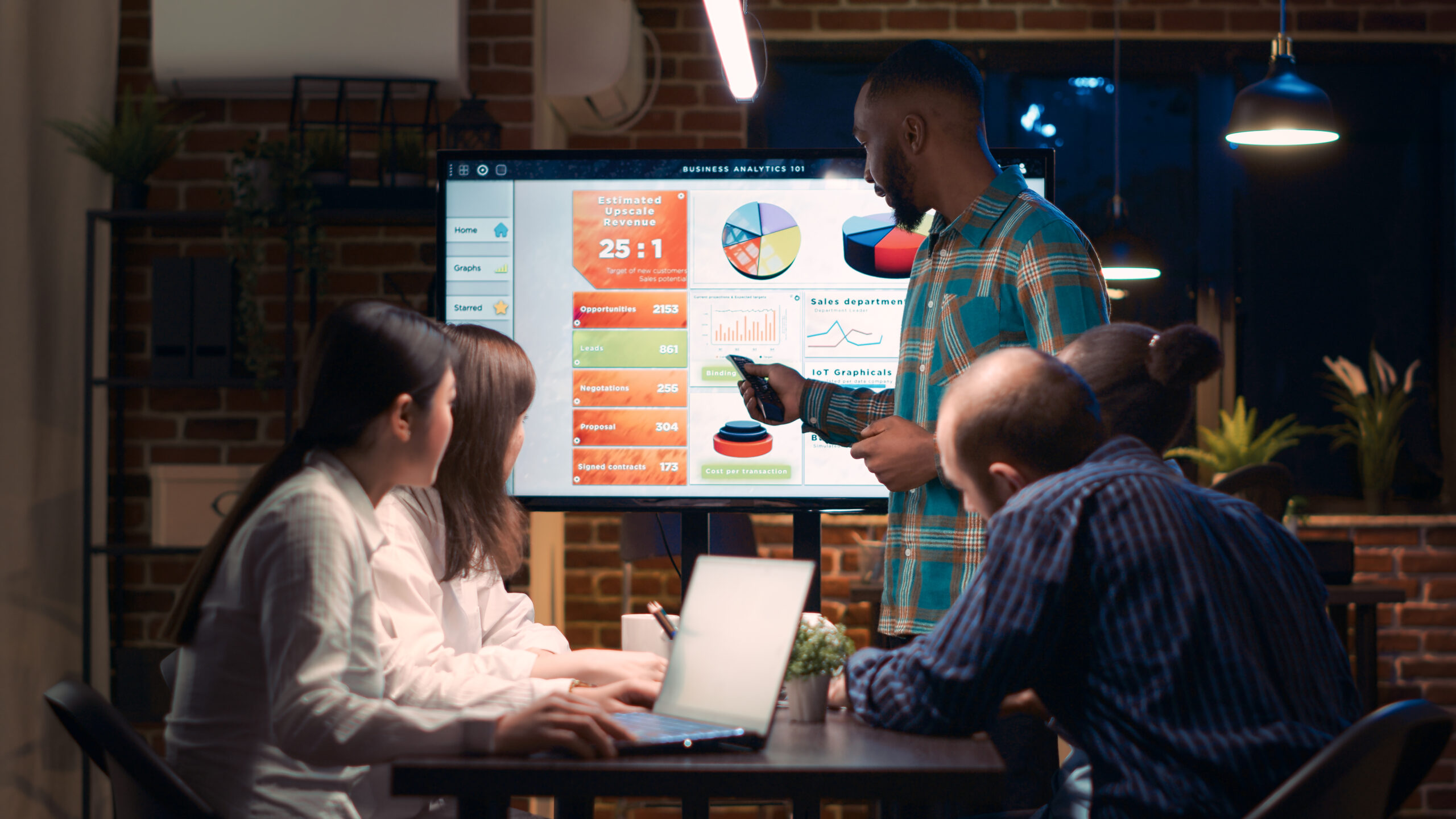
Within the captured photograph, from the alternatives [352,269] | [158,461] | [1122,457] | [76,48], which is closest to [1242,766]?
[1122,457]

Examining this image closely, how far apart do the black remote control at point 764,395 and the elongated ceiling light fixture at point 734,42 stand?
2.61ft

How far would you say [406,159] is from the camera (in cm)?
287

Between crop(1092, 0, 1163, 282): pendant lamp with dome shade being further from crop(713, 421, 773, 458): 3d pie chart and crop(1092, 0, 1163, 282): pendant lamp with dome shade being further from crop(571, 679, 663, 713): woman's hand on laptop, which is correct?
crop(571, 679, 663, 713): woman's hand on laptop

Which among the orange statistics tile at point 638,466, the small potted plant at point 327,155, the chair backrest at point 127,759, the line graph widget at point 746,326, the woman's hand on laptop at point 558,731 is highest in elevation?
the small potted plant at point 327,155

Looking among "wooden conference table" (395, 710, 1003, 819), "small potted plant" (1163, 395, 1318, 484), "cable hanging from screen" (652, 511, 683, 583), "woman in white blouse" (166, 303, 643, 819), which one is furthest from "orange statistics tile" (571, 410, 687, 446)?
"small potted plant" (1163, 395, 1318, 484)

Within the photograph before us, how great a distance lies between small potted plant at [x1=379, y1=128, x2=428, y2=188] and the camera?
2822mm

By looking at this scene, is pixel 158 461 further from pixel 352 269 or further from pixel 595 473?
pixel 595 473

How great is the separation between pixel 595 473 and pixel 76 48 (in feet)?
6.64

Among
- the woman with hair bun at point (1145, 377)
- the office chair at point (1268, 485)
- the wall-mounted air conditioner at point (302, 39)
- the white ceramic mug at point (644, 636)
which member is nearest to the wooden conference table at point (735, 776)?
the woman with hair bun at point (1145, 377)

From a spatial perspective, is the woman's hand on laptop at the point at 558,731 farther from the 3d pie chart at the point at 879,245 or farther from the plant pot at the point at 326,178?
the plant pot at the point at 326,178

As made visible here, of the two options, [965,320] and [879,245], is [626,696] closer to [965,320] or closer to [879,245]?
[965,320]

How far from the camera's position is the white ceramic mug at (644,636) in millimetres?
1580

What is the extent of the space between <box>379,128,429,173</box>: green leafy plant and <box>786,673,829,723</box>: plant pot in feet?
6.80

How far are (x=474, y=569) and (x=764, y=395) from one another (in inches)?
23.2
